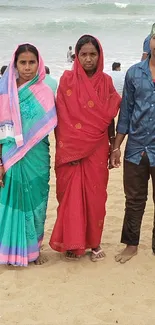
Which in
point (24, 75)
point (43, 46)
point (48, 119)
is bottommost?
point (43, 46)

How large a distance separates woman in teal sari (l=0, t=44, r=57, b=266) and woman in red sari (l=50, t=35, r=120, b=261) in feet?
0.43

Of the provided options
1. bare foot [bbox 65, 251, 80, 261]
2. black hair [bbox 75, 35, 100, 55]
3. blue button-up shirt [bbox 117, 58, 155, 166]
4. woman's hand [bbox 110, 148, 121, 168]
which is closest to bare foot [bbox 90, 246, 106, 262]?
bare foot [bbox 65, 251, 80, 261]

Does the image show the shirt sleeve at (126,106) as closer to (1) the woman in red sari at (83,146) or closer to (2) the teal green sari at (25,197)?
(1) the woman in red sari at (83,146)

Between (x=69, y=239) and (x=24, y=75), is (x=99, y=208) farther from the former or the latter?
(x=24, y=75)

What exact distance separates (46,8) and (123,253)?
3134 cm

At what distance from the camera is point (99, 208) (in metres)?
3.72

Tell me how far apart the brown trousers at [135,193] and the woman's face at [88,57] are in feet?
2.51

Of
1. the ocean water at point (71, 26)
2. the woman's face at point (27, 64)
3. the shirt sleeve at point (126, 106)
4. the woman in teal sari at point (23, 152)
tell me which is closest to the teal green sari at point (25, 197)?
the woman in teal sari at point (23, 152)

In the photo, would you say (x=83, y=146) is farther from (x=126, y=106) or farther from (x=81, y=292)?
(x=81, y=292)

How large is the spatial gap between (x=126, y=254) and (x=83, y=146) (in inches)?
40.1

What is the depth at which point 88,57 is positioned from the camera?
11.1ft

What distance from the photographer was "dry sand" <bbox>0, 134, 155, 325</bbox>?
309 cm

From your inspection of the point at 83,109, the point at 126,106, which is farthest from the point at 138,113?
the point at 83,109

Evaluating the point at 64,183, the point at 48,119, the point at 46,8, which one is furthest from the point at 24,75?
the point at 46,8
